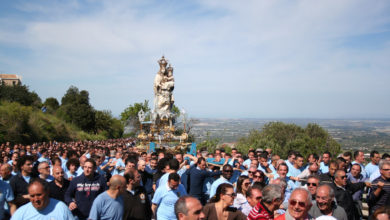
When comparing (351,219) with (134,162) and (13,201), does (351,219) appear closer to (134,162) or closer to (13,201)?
(134,162)

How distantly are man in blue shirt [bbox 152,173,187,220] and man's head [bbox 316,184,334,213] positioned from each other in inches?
91.2

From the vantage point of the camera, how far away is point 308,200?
386cm

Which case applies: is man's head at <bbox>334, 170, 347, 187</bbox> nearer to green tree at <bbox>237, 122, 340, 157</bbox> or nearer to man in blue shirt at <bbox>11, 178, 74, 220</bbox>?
man in blue shirt at <bbox>11, 178, 74, 220</bbox>

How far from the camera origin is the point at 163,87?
924 inches

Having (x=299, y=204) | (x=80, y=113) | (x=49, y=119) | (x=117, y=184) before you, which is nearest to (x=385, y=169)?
(x=299, y=204)

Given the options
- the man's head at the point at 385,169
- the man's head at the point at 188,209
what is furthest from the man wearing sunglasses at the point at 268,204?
the man's head at the point at 385,169

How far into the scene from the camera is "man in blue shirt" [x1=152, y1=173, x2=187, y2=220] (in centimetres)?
548

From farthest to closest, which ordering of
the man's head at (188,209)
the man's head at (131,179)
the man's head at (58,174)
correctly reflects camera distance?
the man's head at (58,174) < the man's head at (131,179) < the man's head at (188,209)

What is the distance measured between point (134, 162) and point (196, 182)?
1.51m

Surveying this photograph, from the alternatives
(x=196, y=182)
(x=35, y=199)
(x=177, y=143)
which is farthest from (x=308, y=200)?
(x=177, y=143)

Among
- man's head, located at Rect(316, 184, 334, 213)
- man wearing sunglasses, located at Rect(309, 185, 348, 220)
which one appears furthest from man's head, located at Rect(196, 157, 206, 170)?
man's head, located at Rect(316, 184, 334, 213)

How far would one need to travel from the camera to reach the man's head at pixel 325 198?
445 centimetres

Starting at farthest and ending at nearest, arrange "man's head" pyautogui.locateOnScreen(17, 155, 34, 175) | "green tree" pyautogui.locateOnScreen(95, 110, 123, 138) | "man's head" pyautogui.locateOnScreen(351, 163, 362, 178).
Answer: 1. "green tree" pyautogui.locateOnScreen(95, 110, 123, 138)
2. "man's head" pyautogui.locateOnScreen(351, 163, 362, 178)
3. "man's head" pyautogui.locateOnScreen(17, 155, 34, 175)

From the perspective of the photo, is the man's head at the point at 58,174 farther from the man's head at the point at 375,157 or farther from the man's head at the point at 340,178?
the man's head at the point at 375,157
